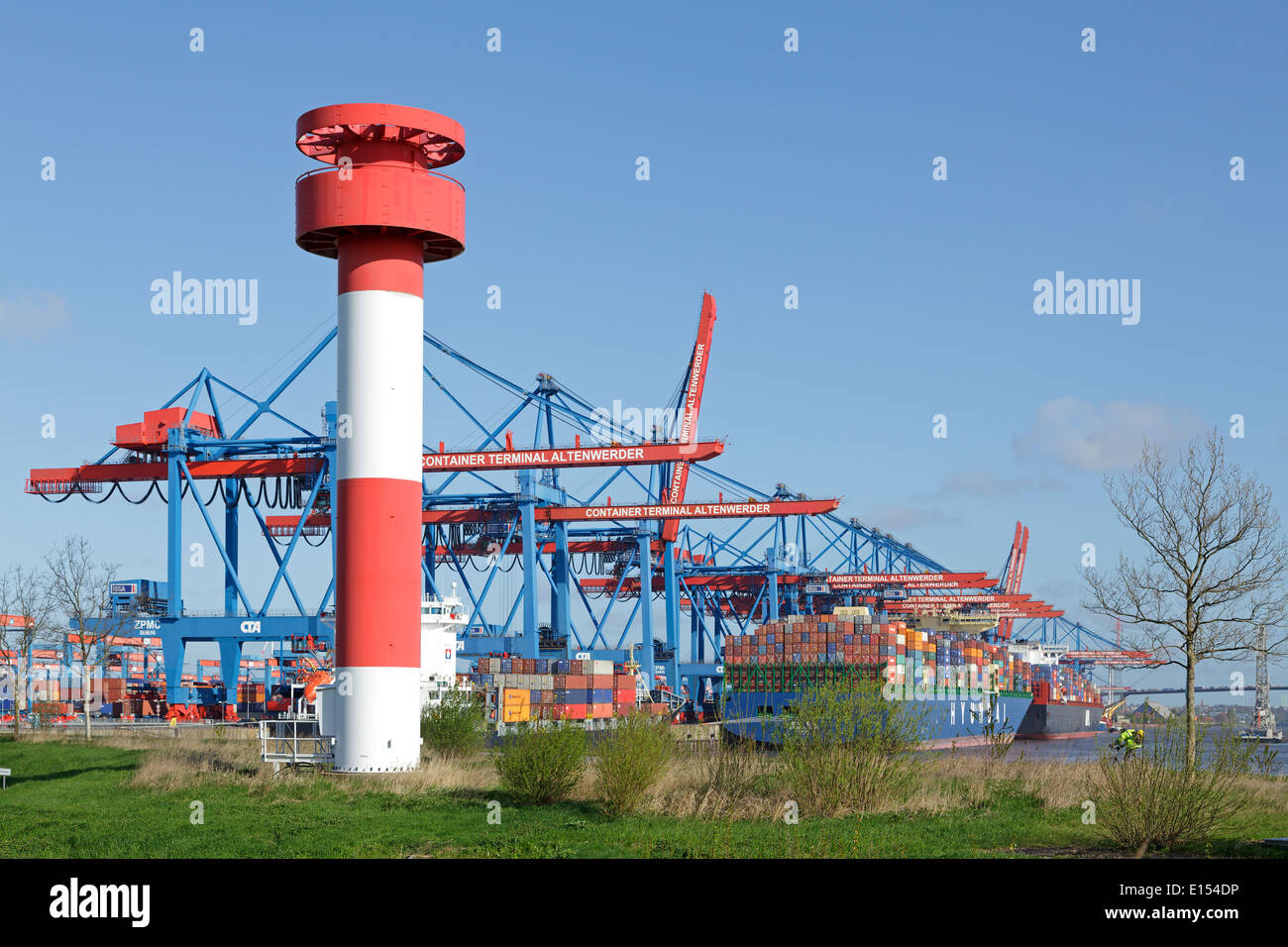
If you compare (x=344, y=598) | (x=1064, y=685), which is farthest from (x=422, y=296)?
(x=1064, y=685)

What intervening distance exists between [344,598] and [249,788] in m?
4.54

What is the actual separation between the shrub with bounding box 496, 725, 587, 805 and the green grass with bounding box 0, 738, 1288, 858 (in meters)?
0.49

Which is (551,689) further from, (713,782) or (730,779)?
(730,779)

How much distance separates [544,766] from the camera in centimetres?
2214

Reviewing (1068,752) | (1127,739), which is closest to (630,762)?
(1127,739)

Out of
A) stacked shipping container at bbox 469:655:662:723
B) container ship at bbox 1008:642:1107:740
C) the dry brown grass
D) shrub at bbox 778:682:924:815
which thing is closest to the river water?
the dry brown grass

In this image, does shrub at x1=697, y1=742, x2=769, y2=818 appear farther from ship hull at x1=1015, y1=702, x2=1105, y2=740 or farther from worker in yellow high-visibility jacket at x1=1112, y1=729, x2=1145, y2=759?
ship hull at x1=1015, y1=702, x2=1105, y2=740

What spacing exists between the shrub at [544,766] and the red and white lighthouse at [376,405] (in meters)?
5.52

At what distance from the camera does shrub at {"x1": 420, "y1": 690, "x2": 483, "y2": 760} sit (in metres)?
32.3

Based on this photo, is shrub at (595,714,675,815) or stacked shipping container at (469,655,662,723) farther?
stacked shipping container at (469,655,662,723)

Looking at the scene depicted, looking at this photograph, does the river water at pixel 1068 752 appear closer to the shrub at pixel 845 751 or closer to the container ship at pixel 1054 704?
the shrub at pixel 845 751

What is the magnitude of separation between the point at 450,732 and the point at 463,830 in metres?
13.8

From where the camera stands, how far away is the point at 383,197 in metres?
27.7

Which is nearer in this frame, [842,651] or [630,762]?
[630,762]
